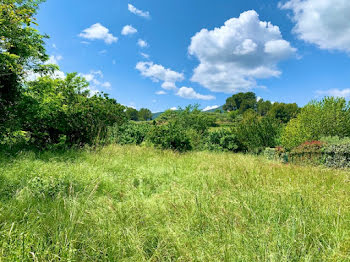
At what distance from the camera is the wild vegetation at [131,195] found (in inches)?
65.3

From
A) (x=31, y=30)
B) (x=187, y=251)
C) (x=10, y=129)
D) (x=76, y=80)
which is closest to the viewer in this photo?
(x=187, y=251)

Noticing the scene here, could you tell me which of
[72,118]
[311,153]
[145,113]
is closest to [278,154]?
[311,153]

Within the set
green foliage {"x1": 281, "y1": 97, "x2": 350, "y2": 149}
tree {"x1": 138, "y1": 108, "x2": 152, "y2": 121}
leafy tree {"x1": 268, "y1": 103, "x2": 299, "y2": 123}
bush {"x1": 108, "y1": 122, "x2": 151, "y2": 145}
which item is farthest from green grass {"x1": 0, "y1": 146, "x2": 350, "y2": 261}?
tree {"x1": 138, "y1": 108, "x2": 152, "y2": 121}

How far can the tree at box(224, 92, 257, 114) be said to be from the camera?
83125 mm

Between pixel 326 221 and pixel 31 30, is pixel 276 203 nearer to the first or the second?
pixel 326 221

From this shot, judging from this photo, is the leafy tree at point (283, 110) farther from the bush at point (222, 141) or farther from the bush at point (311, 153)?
the bush at point (311, 153)

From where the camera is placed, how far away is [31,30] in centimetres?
782

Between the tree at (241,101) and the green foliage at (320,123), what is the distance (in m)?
73.6

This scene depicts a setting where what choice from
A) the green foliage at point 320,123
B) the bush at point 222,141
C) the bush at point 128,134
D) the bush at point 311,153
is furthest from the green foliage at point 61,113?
the green foliage at point 320,123

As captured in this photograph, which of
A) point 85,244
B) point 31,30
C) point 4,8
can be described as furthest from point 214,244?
point 31,30

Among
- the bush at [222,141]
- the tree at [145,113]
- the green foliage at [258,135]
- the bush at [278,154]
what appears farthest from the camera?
the tree at [145,113]

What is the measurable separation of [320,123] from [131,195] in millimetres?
12943

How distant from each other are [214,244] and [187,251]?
0.87 feet

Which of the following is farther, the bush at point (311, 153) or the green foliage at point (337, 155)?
the bush at point (311, 153)
